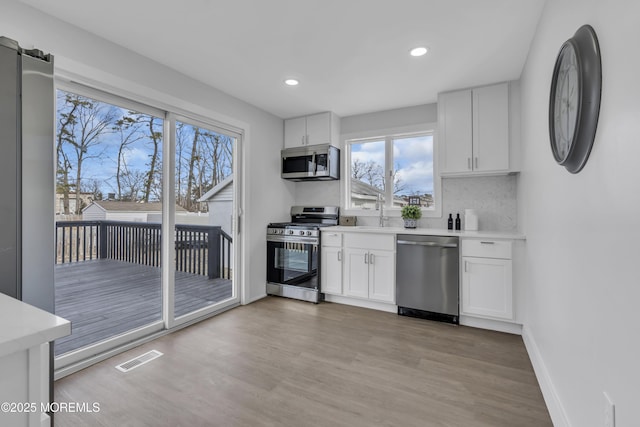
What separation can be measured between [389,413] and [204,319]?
2144 mm

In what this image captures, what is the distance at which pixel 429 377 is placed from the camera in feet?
6.88

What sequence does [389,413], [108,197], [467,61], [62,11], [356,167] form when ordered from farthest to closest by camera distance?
1. [356,167]
2. [467,61]
3. [108,197]
4. [62,11]
5. [389,413]

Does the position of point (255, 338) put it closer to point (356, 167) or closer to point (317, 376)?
point (317, 376)

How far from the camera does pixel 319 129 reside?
4102mm

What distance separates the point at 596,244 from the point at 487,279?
191 centimetres

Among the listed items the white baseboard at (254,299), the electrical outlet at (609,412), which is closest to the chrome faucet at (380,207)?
the white baseboard at (254,299)

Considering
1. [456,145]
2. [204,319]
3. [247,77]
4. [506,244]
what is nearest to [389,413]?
[506,244]

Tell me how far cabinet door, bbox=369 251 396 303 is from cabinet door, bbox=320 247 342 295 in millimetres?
397

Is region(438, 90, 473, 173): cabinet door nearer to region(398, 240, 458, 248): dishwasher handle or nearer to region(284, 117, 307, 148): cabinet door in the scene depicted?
region(398, 240, 458, 248): dishwasher handle

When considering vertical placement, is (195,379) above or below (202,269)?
below

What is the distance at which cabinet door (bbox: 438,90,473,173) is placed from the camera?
3.22 meters

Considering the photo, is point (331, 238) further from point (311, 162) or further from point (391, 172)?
point (391, 172)

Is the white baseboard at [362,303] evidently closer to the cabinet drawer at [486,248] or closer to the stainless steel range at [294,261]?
the stainless steel range at [294,261]

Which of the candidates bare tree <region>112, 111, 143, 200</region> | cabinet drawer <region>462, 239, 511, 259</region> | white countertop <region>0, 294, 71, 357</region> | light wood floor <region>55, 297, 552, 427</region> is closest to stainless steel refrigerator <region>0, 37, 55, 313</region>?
white countertop <region>0, 294, 71, 357</region>
